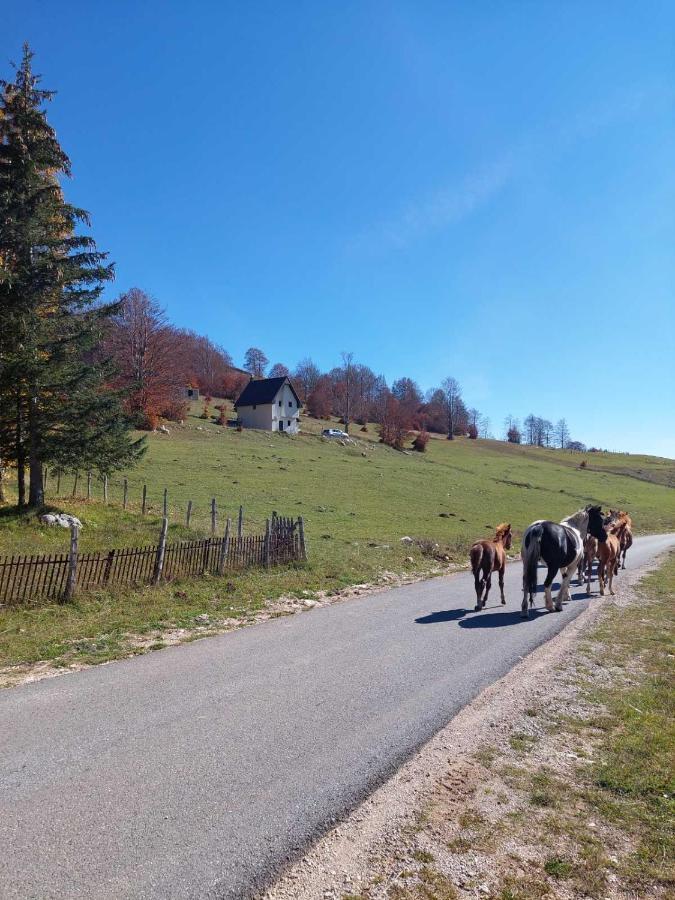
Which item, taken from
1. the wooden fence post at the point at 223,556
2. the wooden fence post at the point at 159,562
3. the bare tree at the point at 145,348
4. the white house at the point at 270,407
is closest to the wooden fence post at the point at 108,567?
the wooden fence post at the point at 159,562

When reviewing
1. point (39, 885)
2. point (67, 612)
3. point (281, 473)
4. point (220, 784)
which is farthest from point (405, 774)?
point (281, 473)

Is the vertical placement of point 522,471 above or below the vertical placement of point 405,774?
above

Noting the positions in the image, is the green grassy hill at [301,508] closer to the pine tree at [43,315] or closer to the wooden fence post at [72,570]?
the wooden fence post at [72,570]

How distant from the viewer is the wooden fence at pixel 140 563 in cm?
1067

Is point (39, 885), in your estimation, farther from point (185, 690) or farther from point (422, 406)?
point (422, 406)

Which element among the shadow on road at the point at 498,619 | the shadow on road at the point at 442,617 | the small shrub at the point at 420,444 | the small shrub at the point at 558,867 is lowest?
the shadow on road at the point at 442,617

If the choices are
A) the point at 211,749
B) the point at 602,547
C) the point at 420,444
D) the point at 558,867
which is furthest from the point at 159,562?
the point at 420,444

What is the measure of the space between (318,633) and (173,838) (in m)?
5.96

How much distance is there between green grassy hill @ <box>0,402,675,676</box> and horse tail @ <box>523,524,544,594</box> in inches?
207

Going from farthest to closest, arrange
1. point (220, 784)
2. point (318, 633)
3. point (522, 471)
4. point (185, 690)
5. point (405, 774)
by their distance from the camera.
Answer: point (522, 471) < point (318, 633) < point (185, 690) < point (405, 774) < point (220, 784)

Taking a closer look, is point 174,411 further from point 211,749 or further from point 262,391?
point 211,749

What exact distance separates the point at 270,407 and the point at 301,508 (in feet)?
142

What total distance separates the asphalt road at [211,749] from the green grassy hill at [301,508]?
2196 millimetres

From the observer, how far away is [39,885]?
11.0 ft
